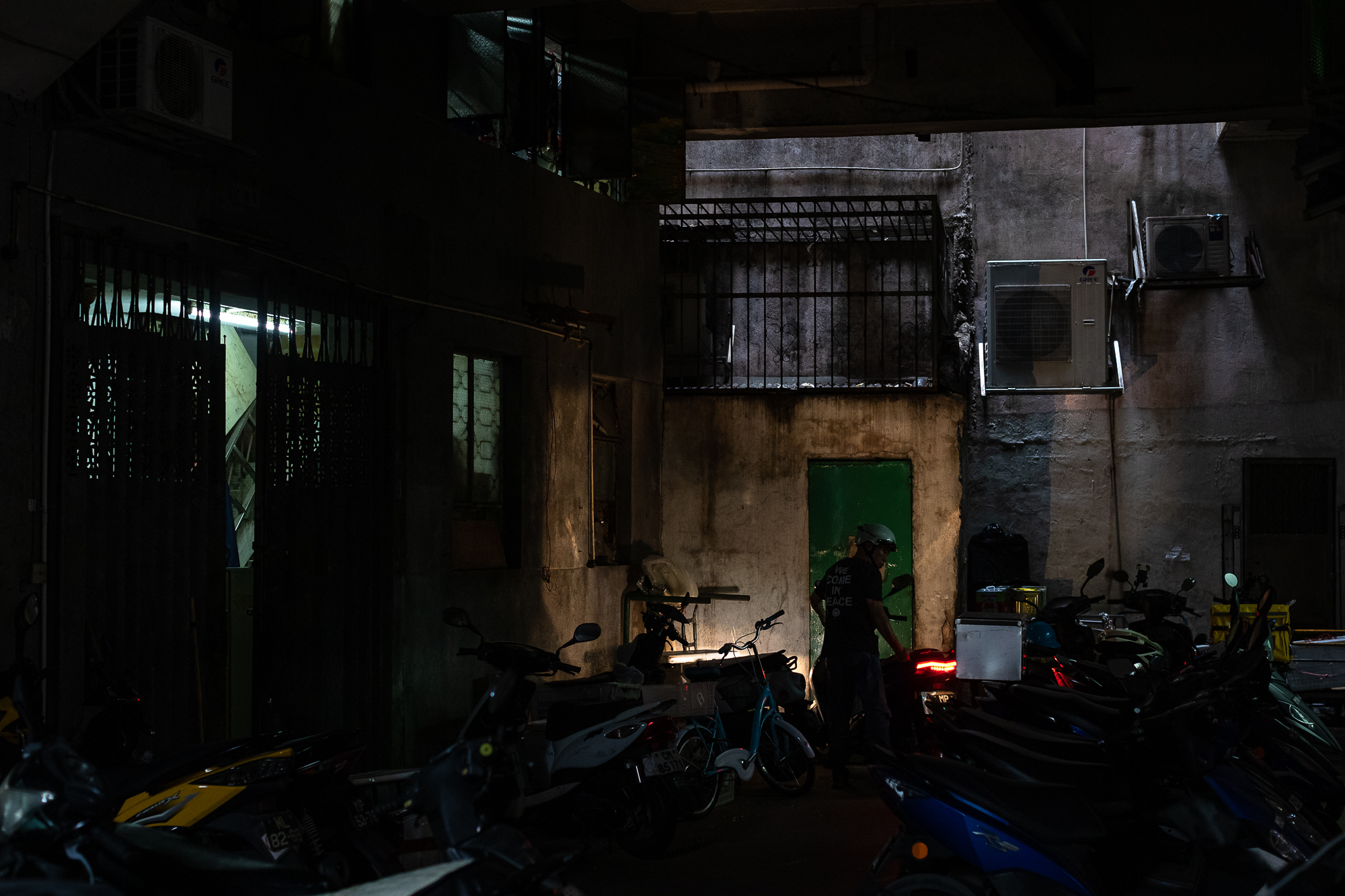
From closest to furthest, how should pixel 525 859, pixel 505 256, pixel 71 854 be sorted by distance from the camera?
pixel 71 854 < pixel 525 859 < pixel 505 256

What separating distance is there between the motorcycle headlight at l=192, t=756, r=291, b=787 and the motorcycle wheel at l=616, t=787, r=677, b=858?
8.03 ft

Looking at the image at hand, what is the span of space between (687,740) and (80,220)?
444 centimetres

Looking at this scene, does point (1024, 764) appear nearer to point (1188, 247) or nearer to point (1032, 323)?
point (1032, 323)

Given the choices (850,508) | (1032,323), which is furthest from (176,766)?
(1032,323)

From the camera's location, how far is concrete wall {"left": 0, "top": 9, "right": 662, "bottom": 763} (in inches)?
226

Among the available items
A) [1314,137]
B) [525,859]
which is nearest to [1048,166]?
[1314,137]

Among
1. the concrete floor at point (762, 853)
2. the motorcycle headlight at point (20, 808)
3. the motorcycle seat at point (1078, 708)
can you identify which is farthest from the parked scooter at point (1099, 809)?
the motorcycle headlight at point (20, 808)

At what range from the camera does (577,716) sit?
22.6 feet

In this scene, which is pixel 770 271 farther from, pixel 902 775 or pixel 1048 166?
pixel 902 775

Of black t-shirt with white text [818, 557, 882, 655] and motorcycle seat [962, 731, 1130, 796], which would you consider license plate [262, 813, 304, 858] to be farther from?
black t-shirt with white text [818, 557, 882, 655]

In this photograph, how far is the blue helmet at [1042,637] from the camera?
813cm

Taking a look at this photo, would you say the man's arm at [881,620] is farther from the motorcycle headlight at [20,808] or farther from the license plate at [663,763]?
the motorcycle headlight at [20,808]

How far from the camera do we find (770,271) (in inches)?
534

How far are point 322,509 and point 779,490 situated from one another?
6.25 m
